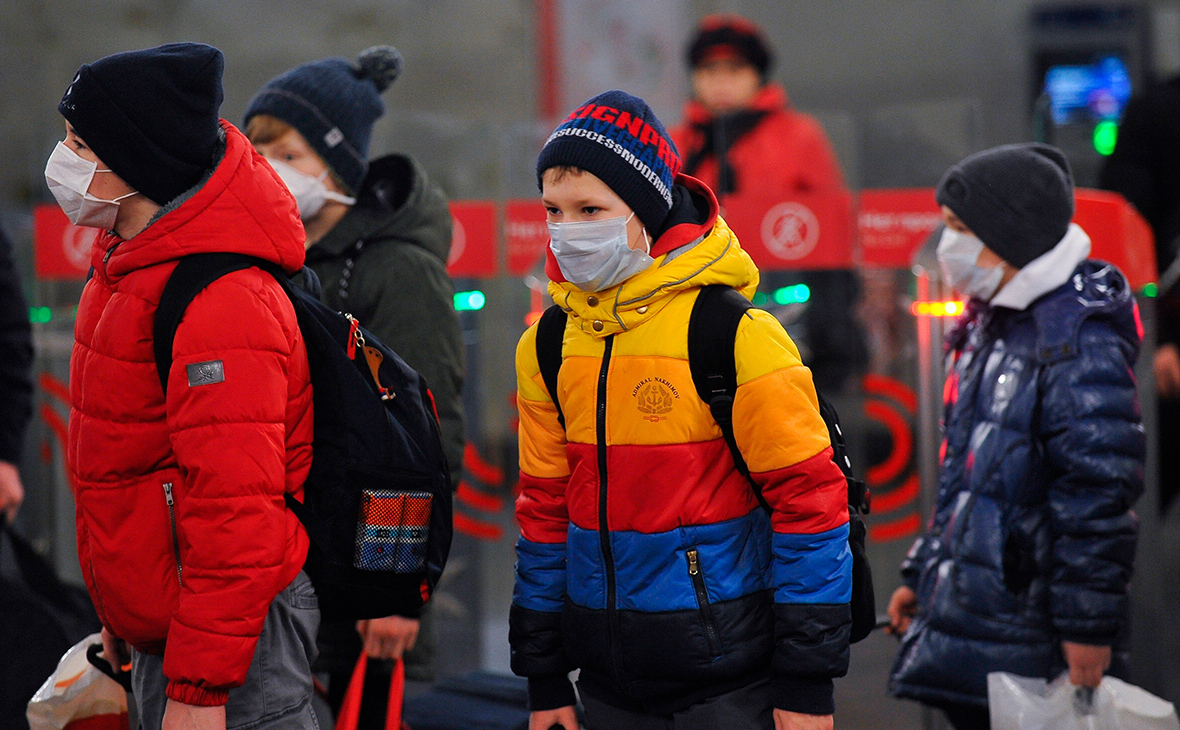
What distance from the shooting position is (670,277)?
212 cm

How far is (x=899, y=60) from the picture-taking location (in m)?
8.96

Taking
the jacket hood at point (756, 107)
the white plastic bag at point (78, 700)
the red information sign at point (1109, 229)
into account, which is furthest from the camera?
the jacket hood at point (756, 107)

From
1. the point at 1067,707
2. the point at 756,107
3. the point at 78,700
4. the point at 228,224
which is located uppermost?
the point at 756,107

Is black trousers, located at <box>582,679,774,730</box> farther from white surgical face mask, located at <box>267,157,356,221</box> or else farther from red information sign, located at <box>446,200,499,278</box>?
red information sign, located at <box>446,200,499,278</box>

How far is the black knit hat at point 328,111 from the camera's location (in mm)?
3021

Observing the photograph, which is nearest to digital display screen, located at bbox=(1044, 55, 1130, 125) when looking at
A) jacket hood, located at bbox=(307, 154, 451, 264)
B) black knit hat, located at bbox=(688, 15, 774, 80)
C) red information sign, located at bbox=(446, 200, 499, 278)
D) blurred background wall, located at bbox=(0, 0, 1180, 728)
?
blurred background wall, located at bbox=(0, 0, 1180, 728)

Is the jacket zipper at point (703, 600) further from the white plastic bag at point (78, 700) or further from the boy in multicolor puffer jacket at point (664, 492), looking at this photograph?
the white plastic bag at point (78, 700)

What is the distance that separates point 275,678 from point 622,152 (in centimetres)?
105

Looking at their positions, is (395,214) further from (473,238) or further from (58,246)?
(58,246)

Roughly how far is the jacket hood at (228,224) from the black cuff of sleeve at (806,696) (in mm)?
1080

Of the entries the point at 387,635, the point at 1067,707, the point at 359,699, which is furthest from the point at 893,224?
the point at 359,699

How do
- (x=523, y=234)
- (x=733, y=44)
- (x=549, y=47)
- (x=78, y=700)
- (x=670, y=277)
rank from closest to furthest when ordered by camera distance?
(x=670, y=277) → (x=78, y=700) → (x=523, y=234) → (x=733, y=44) → (x=549, y=47)

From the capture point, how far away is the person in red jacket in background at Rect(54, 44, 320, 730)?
1910 mm

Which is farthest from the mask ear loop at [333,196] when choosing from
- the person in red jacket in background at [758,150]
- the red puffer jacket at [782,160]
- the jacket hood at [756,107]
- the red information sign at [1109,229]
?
the jacket hood at [756,107]
